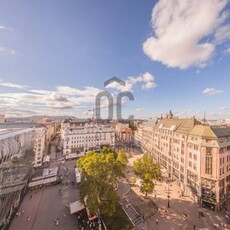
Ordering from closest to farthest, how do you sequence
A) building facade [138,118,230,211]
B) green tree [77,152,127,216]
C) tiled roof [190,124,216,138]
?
1. green tree [77,152,127,216]
2. building facade [138,118,230,211]
3. tiled roof [190,124,216,138]

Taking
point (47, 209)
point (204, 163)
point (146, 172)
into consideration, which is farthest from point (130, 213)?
point (204, 163)

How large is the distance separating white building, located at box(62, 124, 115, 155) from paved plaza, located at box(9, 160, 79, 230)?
33.4m

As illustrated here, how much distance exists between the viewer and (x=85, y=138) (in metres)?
83.6

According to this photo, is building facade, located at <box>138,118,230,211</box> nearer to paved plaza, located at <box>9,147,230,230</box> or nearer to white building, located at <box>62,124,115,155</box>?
paved plaza, located at <box>9,147,230,230</box>

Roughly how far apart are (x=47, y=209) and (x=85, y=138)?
1975 inches

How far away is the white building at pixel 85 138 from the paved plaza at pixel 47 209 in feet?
110

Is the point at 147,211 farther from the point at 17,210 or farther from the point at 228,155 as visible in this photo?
the point at 17,210

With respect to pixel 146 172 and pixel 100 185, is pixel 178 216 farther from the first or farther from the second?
pixel 100 185

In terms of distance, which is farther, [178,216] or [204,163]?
[204,163]

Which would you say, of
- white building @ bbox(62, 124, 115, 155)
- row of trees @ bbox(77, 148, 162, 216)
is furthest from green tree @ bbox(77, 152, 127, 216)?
white building @ bbox(62, 124, 115, 155)

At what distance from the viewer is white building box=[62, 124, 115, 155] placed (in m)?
78.7

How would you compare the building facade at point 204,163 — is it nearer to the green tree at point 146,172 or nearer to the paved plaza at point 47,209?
the green tree at point 146,172

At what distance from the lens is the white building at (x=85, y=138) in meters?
78.7

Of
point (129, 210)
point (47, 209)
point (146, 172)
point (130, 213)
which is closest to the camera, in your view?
point (130, 213)
